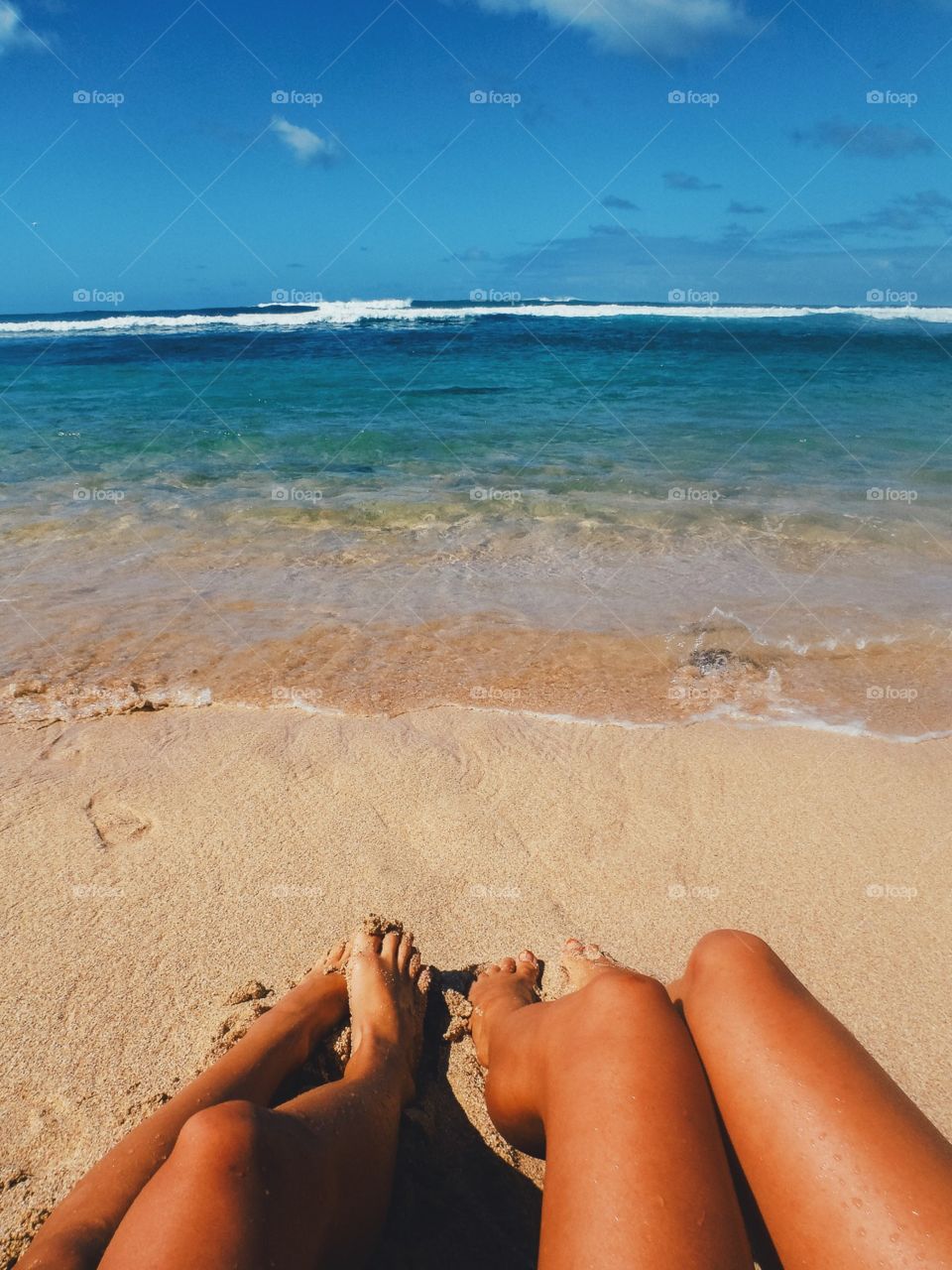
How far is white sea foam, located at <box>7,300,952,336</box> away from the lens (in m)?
36.8

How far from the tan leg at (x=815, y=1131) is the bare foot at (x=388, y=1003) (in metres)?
0.76

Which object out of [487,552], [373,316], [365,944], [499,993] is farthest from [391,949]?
[373,316]

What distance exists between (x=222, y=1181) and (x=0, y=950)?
5.20 ft

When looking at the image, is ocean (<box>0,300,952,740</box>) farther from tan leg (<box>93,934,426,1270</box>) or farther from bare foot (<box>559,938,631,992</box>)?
tan leg (<box>93,934,426,1270</box>)

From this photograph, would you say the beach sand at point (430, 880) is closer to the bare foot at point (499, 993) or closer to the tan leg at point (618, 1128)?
the bare foot at point (499, 993)

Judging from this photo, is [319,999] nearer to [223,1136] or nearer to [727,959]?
[223,1136]

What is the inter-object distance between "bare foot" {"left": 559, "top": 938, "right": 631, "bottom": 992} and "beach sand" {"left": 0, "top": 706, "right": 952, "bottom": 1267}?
0.07 m

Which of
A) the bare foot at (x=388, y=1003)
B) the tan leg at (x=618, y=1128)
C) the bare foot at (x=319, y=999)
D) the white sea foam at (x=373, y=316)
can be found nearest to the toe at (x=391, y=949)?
the bare foot at (x=388, y=1003)

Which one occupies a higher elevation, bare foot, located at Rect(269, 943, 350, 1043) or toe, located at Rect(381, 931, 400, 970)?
toe, located at Rect(381, 931, 400, 970)

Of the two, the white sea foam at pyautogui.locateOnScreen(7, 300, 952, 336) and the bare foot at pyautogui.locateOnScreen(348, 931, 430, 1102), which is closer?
the bare foot at pyautogui.locateOnScreen(348, 931, 430, 1102)

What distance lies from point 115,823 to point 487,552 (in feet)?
14.2

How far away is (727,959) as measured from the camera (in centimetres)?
189

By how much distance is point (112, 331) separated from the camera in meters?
35.1

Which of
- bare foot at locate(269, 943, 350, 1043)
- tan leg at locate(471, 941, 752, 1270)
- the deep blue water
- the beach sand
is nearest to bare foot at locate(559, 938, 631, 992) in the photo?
the beach sand
